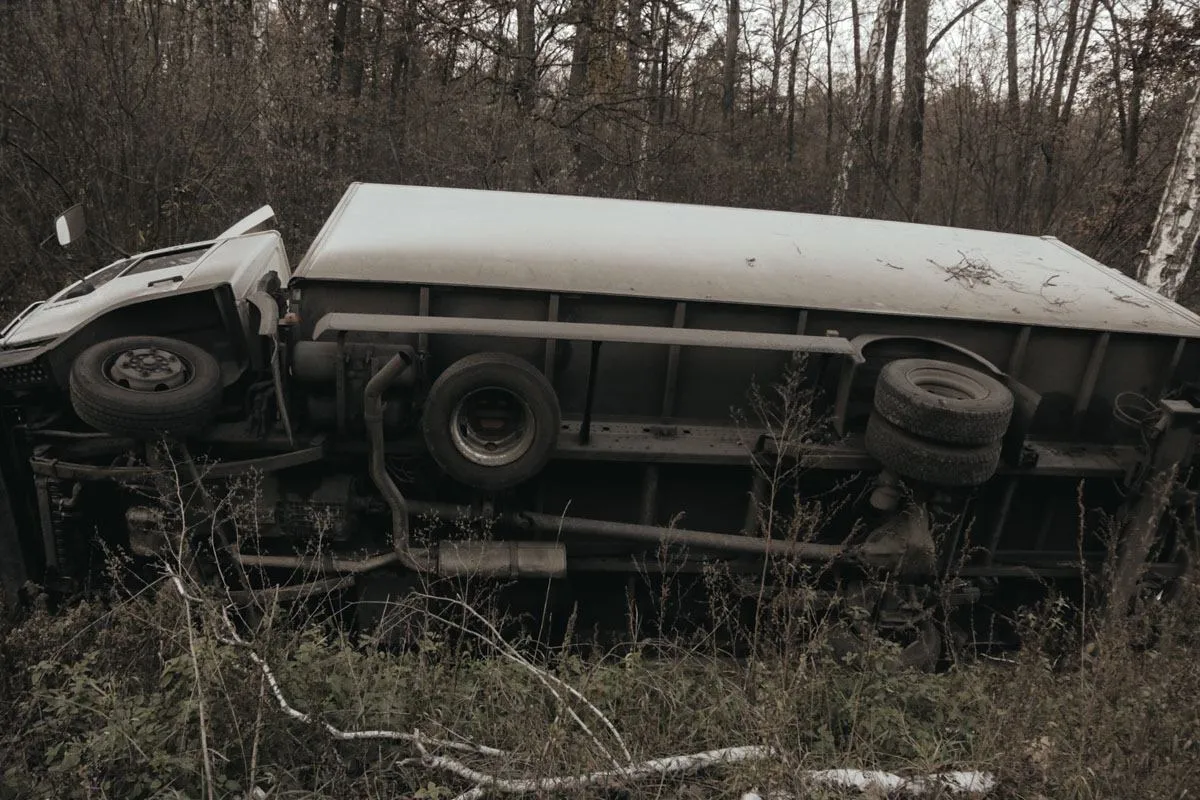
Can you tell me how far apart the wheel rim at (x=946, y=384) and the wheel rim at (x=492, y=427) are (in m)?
1.77

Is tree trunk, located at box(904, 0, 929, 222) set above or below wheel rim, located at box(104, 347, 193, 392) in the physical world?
above

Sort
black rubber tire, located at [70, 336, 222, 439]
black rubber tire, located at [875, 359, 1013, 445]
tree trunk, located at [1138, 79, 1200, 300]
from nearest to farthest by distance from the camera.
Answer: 1. black rubber tire, located at [70, 336, 222, 439]
2. black rubber tire, located at [875, 359, 1013, 445]
3. tree trunk, located at [1138, 79, 1200, 300]

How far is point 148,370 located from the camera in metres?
3.42

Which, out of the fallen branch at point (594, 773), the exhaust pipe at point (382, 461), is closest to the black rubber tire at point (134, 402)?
the exhaust pipe at point (382, 461)

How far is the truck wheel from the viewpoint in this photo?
350 cm

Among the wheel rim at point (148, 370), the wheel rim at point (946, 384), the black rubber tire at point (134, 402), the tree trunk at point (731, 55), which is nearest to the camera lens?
the black rubber tire at point (134, 402)

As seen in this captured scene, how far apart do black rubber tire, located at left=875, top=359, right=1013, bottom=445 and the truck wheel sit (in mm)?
1492

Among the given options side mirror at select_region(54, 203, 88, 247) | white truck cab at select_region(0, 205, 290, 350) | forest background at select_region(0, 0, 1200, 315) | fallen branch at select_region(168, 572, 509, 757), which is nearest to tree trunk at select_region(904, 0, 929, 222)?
forest background at select_region(0, 0, 1200, 315)

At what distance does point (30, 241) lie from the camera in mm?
7504

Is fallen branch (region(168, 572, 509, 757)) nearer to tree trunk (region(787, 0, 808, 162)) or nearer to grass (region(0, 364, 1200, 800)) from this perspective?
grass (region(0, 364, 1200, 800))

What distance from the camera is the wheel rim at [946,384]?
3.73 metres

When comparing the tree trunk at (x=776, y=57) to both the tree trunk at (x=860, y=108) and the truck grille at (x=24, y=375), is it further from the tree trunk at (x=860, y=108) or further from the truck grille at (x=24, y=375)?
the truck grille at (x=24, y=375)

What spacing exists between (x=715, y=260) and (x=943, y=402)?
1.34 metres

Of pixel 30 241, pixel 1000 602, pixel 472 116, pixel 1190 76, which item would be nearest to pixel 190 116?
pixel 30 241
